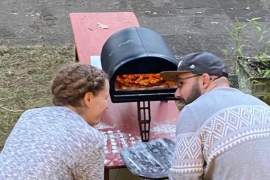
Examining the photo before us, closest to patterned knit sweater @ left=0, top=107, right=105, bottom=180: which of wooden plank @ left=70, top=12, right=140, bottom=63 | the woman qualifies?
the woman

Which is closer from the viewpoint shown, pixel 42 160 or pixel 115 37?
pixel 42 160

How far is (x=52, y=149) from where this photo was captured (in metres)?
2.57

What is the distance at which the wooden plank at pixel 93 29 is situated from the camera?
4616 millimetres

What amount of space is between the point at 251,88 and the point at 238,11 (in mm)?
2354

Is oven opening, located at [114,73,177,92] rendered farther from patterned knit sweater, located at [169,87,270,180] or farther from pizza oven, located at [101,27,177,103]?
patterned knit sweater, located at [169,87,270,180]

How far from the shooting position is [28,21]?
260 inches

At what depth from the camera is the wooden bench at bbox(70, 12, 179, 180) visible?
3646 mm

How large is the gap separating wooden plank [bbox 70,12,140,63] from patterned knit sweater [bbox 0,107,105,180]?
1732 millimetres

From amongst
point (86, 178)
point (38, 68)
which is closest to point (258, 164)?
point (86, 178)

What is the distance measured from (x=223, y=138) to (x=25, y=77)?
334 centimetres

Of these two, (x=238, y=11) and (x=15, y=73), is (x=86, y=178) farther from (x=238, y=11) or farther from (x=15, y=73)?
(x=238, y=11)

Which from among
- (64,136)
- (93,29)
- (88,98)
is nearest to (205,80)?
(88,98)

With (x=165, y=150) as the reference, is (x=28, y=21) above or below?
below

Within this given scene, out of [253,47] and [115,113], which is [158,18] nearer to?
[253,47]
